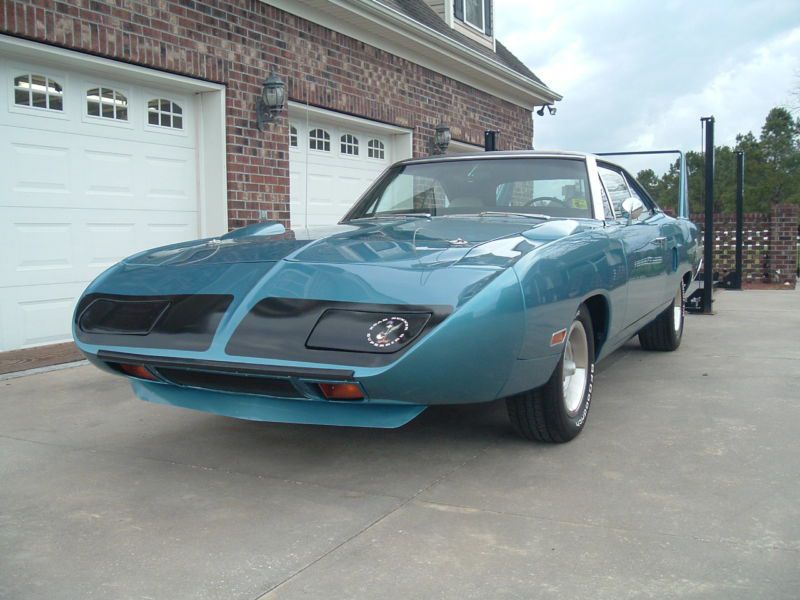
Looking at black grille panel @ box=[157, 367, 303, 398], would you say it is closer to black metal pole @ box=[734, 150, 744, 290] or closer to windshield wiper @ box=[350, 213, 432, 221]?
windshield wiper @ box=[350, 213, 432, 221]

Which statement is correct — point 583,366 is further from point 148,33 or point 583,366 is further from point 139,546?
point 148,33

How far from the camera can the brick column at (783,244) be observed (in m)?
13.6

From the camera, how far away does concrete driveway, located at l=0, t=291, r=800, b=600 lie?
231cm

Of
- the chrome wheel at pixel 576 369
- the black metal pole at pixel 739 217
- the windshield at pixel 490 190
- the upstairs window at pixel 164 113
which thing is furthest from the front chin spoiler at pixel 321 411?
the black metal pole at pixel 739 217

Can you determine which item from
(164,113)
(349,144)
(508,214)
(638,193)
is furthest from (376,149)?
(508,214)

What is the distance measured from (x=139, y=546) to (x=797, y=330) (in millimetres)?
6757

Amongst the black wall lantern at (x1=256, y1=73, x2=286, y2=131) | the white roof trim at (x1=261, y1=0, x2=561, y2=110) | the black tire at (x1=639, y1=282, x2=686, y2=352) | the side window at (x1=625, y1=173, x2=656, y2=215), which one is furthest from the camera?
the white roof trim at (x1=261, y1=0, x2=561, y2=110)

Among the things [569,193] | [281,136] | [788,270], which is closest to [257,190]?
[281,136]

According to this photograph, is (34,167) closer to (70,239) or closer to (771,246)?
(70,239)

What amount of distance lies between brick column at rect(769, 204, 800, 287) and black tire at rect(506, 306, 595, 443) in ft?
37.3

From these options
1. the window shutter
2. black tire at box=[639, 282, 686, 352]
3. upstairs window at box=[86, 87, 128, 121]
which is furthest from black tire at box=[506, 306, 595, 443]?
the window shutter

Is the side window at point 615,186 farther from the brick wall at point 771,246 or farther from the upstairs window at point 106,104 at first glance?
the brick wall at point 771,246

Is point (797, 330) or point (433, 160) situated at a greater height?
point (433, 160)

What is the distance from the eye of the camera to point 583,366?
379 centimetres
